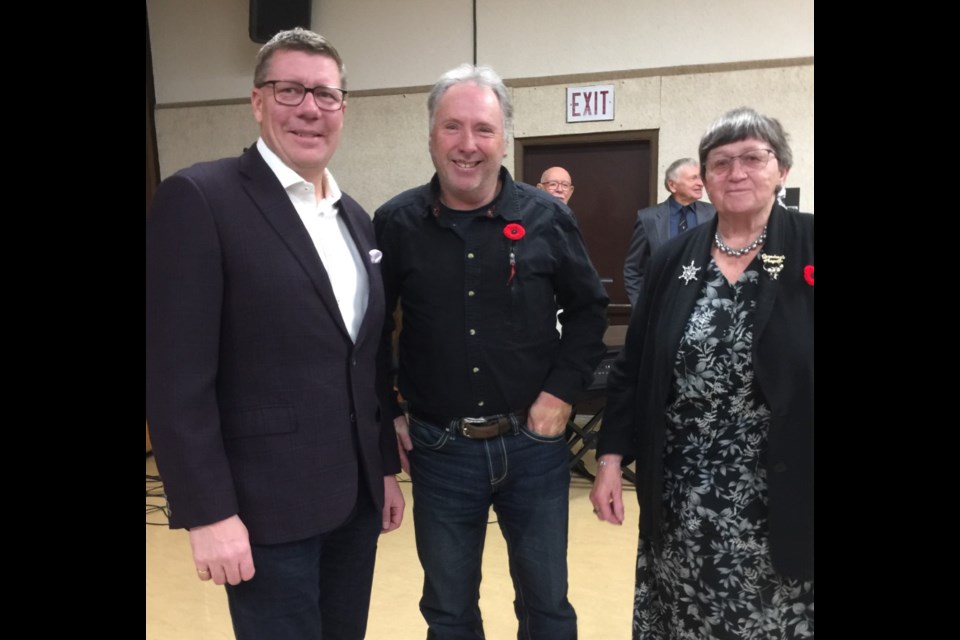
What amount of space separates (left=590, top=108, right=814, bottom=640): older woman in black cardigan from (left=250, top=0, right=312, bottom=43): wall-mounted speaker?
16.9ft

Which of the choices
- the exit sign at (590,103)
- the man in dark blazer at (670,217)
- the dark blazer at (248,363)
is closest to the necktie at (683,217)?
the man in dark blazer at (670,217)

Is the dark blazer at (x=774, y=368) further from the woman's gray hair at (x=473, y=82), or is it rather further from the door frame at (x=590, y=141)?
the door frame at (x=590, y=141)

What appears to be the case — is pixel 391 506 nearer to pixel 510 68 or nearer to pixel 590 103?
pixel 590 103

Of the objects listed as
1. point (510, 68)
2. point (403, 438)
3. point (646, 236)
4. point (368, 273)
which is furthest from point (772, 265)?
point (510, 68)

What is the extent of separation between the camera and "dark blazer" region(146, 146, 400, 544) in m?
1.13

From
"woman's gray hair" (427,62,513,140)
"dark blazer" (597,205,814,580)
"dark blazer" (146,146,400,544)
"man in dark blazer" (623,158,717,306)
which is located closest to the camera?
"dark blazer" (146,146,400,544)

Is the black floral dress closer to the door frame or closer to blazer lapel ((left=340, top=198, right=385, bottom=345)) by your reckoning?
blazer lapel ((left=340, top=198, right=385, bottom=345))

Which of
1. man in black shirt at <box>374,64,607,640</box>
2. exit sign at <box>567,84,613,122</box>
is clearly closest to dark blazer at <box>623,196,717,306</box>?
exit sign at <box>567,84,613,122</box>

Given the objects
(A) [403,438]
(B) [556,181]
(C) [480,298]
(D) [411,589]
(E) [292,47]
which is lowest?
(D) [411,589]

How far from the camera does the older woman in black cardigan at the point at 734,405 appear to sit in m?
1.37

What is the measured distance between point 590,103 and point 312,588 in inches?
190

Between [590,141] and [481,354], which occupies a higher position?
[590,141]

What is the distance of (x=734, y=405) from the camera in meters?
1.43
